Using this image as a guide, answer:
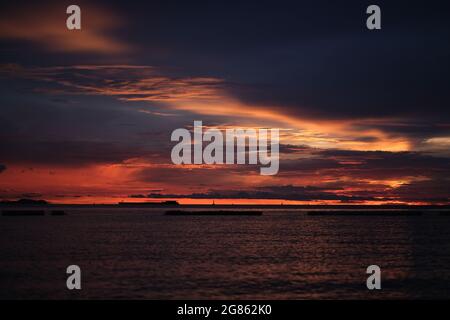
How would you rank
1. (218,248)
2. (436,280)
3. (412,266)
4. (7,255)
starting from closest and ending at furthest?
(436,280) → (412,266) → (7,255) → (218,248)

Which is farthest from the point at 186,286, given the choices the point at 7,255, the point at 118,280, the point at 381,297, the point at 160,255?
the point at 7,255

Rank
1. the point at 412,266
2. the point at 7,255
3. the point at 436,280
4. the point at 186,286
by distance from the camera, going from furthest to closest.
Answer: the point at 7,255 → the point at 412,266 → the point at 436,280 → the point at 186,286

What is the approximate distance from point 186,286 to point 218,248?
107 feet

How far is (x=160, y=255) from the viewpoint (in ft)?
212

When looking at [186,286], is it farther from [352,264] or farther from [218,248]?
[218,248]

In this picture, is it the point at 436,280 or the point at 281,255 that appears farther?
the point at 281,255

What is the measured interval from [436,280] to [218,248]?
3368 cm

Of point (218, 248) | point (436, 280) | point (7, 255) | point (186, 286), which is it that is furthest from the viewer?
point (218, 248)
